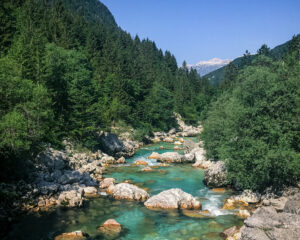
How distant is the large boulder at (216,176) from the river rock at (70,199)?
611 inches

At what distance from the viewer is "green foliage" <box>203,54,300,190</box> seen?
25078mm

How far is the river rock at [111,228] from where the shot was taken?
19781 millimetres

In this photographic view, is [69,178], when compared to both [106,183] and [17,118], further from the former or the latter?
[17,118]

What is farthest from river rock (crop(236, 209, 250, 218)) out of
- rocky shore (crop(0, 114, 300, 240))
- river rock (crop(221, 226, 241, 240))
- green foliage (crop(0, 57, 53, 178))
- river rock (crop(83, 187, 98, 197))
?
green foliage (crop(0, 57, 53, 178))

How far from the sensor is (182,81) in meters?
122

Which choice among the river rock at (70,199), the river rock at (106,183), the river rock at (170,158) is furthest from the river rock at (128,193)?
the river rock at (170,158)

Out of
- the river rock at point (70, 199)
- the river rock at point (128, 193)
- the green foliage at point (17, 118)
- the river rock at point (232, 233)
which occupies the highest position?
the green foliage at point (17, 118)

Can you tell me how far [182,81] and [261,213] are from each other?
106 m

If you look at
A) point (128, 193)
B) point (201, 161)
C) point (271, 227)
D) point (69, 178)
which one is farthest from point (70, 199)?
point (201, 161)

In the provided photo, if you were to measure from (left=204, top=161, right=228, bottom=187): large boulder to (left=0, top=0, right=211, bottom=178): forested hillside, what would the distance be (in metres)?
18.9

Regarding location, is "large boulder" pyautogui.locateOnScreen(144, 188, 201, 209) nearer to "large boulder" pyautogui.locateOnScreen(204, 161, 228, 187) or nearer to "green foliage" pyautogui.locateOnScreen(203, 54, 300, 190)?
"green foliage" pyautogui.locateOnScreen(203, 54, 300, 190)

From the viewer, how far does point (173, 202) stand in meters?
25.2

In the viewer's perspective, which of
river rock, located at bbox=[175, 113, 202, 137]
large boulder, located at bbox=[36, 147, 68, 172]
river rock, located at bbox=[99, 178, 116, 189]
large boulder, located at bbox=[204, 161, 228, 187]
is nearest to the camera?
large boulder, located at bbox=[36, 147, 68, 172]

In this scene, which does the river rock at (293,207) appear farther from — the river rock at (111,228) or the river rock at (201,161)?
the river rock at (201,161)
